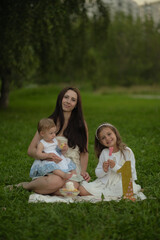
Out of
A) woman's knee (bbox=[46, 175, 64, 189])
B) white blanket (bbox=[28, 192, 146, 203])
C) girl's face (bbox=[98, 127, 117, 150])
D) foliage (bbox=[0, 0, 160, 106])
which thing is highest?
foliage (bbox=[0, 0, 160, 106])

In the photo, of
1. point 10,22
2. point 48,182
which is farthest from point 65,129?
point 10,22

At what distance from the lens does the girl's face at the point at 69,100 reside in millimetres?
4668

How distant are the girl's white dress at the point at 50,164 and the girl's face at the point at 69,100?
505 millimetres

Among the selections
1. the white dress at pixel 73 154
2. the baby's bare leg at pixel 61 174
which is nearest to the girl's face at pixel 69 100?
the white dress at pixel 73 154

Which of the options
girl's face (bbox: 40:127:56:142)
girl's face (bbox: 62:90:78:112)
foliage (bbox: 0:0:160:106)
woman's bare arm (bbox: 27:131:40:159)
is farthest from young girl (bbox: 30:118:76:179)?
foliage (bbox: 0:0:160:106)

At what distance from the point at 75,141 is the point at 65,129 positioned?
0.23 meters

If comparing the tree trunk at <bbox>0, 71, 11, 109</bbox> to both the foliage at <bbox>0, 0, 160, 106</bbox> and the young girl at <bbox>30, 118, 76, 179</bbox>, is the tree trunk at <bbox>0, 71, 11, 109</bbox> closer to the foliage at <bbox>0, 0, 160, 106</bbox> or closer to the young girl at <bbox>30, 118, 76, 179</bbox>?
the foliage at <bbox>0, 0, 160, 106</bbox>

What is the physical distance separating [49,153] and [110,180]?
89 cm

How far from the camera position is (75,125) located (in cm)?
479

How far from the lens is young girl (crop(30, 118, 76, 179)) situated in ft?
13.9

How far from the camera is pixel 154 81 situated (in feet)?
188

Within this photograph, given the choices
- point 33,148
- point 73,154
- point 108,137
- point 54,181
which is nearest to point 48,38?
point 73,154

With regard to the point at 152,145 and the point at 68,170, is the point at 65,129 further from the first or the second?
the point at 152,145

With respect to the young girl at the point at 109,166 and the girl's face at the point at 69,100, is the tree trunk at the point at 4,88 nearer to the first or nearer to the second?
the girl's face at the point at 69,100
